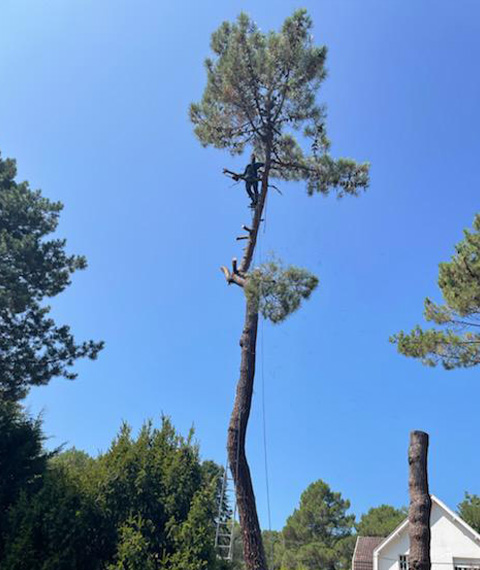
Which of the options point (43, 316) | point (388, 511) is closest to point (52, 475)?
point (43, 316)

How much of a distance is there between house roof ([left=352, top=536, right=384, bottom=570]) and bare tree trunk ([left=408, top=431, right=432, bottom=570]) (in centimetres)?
1783

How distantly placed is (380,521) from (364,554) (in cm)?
1876

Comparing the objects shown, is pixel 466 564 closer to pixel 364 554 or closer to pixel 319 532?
pixel 364 554

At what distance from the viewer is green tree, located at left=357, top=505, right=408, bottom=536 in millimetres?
35844

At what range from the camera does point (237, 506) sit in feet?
22.8

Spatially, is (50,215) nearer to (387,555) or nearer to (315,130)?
(315,130)

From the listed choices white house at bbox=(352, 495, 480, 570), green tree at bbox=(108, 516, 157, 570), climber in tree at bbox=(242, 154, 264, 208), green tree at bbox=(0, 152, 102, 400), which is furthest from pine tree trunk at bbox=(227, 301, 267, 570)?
white house at bbox=(352, 495, 480, 570)

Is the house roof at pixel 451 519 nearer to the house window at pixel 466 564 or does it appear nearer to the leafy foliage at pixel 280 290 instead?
the house window at pixel 466 564

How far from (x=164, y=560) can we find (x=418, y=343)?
7.68 metres

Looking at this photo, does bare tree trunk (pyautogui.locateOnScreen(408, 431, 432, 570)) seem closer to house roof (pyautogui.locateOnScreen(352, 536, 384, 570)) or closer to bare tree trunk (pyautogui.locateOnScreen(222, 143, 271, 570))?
bare tree trunk (pyautogui.locateOnScreen(222, 143, 271, 570))

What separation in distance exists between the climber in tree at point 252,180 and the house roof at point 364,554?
1816 centimetres

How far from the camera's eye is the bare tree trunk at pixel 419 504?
5051 millimetres

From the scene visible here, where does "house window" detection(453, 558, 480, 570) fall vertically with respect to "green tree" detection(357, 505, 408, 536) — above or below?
below

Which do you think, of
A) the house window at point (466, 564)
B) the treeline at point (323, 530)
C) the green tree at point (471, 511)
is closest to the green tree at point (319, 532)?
the treeline at point (323, 530)
